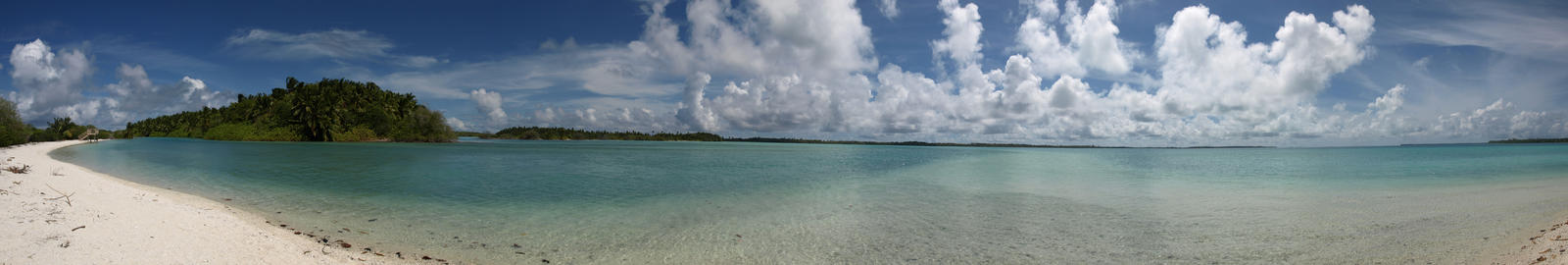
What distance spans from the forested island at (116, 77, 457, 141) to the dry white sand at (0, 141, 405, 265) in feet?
259

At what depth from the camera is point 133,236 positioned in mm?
5859

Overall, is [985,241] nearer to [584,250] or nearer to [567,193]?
[584,250]

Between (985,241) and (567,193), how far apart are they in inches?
407

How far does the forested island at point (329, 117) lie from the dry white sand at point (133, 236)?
259 ft

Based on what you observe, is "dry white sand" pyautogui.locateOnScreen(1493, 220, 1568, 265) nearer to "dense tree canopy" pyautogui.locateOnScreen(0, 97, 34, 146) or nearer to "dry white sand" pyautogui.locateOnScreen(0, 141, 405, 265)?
"dry white sand" pyautogui.locateOnScreen(0, 141, 405, 265)

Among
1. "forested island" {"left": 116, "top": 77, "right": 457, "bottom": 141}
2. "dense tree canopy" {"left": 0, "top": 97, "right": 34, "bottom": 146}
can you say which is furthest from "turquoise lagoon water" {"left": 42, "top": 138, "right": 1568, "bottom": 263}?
"forested island" {"left": 116, "top": 77, "right": 457, "bottom": 141}

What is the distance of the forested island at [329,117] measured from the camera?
71000 millimetres

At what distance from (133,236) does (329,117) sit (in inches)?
3306

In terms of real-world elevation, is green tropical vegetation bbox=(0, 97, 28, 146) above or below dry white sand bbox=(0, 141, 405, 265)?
above

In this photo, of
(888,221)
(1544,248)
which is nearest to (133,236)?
(888,221)

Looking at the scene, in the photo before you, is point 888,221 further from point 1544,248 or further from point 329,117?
point 329,117

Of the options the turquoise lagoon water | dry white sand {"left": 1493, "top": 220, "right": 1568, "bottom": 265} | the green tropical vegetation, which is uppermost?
the green tropical vegetation

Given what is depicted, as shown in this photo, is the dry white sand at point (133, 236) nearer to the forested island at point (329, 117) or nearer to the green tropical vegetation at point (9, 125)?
the green tropical vegetation at point (9, 125)

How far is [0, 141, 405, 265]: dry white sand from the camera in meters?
5.09
